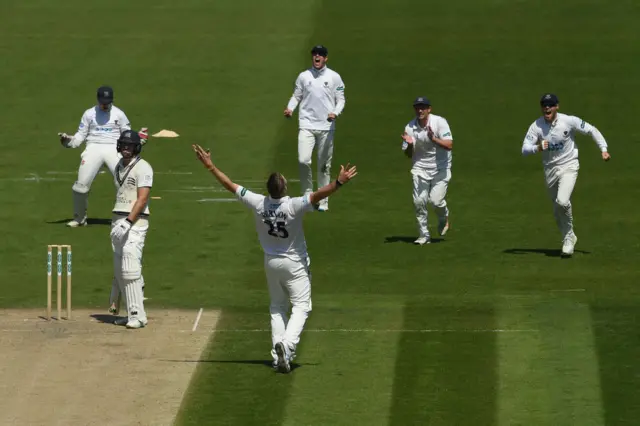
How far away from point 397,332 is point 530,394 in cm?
278

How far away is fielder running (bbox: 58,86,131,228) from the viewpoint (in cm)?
2498

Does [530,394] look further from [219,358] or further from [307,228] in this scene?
[307,228]

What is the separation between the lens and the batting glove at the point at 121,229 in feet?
60.3

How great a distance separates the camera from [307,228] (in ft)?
82.1

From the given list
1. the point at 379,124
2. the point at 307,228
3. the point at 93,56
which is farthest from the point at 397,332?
the point at 93,56

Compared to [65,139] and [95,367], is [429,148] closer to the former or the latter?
[65,139]

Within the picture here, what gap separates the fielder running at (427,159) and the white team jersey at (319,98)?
8.24ft

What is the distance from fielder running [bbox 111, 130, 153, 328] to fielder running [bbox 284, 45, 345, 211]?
7158 millimetres

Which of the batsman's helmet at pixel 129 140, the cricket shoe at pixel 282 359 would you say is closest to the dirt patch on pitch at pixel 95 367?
the cricket shoe at pixel 282 359

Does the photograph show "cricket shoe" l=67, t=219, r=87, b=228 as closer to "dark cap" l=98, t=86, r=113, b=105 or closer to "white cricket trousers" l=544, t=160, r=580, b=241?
"dark cap" l=98, t=86, r=113, b=105

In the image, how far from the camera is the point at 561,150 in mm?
22766

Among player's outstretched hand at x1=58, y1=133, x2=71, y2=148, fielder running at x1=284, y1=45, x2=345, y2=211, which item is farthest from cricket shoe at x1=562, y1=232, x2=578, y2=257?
player's outstretched hand at x1=58, y1=133, x2=71, y2=148

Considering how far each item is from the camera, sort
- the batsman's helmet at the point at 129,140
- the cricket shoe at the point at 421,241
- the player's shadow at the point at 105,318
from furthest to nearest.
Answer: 1. the cricket shoe at the point at 421,241
2. the player's shadow at the point at 105,318
3. the batsman's helmet at the point at 129,140

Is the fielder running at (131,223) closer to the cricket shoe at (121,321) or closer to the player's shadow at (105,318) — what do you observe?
the cricket shoe at (121,321)
